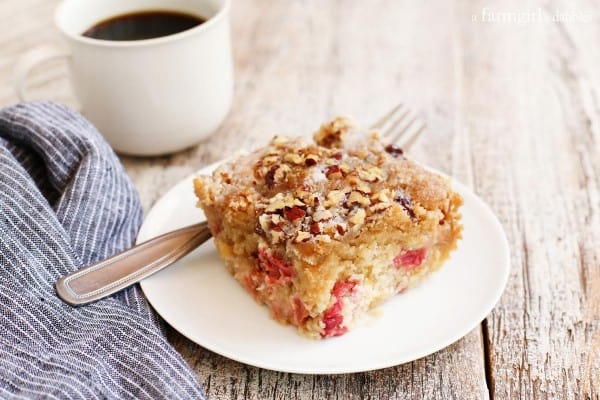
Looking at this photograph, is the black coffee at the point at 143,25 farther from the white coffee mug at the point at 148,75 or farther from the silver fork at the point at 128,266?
the silver fork at the point at 128,266

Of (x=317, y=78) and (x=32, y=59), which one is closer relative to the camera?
(x=32, y=59)

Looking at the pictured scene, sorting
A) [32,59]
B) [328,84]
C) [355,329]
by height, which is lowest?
[328,84]

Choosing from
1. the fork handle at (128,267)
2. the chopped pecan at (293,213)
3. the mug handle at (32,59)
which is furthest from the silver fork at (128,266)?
the mug handle at (32,59)

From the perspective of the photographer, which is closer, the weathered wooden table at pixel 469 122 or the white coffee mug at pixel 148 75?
the weathered wooden table at pixel 469 122

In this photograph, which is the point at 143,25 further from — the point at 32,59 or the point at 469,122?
the point at 469,122

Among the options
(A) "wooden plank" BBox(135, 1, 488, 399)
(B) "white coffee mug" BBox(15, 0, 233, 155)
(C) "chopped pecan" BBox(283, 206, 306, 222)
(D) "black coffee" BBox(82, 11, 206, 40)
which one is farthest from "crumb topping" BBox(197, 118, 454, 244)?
(D) "black coffee" BBox(82, 11, 206, 40)

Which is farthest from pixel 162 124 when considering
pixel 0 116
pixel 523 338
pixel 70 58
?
pixel 523 338

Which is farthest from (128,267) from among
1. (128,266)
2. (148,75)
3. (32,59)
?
(32,59)
